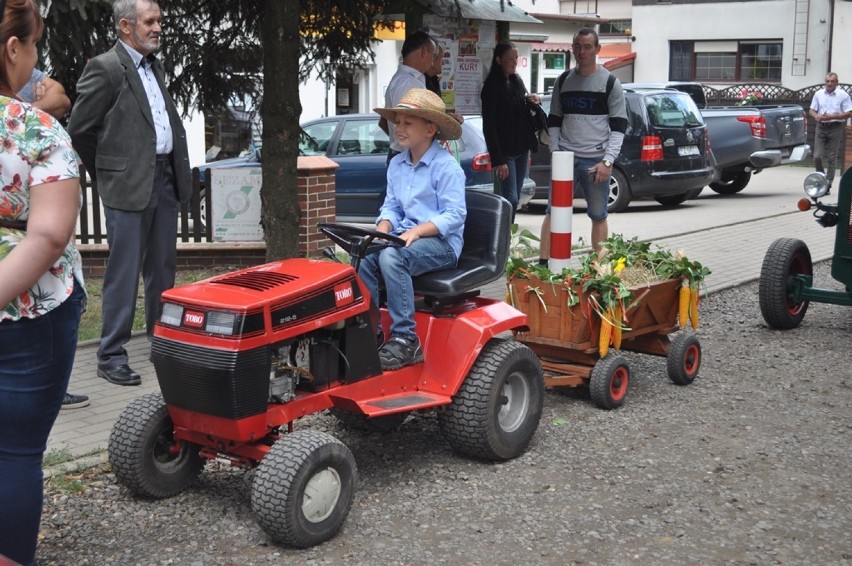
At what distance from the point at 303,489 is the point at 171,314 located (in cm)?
90

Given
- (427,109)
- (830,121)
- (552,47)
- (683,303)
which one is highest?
(552,47)

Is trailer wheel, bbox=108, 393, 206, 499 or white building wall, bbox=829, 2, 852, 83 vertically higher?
white building wall, bbox=829, 2, 852, 83

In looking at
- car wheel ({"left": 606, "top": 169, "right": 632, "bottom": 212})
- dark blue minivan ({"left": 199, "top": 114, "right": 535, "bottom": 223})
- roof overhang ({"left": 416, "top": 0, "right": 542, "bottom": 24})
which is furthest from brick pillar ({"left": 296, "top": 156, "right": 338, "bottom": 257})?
car wheel ({"left": 606, "top": 169, "right": 632, "bottom": 212})

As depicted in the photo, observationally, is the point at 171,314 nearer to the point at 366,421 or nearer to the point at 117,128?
the point at 366,421

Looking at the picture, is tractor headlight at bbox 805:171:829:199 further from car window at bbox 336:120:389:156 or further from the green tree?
car window at bbox 336:120:389:156

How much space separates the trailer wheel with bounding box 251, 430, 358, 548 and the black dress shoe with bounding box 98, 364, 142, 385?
2194mm

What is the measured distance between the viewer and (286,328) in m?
4.39

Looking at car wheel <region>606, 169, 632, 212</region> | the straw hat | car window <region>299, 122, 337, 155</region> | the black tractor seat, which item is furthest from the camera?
car wheel <region>606, 169, 632, 212</region>

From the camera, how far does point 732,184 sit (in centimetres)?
1912

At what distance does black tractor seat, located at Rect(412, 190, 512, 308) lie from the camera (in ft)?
17.0

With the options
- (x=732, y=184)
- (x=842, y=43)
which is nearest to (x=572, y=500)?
(x=732, y=184)

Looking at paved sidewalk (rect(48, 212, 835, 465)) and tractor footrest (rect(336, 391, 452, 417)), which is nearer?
tractor footrest (rect(336, 391, 452, 417))

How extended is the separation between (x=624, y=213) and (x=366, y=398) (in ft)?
39.1

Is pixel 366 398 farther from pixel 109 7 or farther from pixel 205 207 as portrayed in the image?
pixel 205 207
